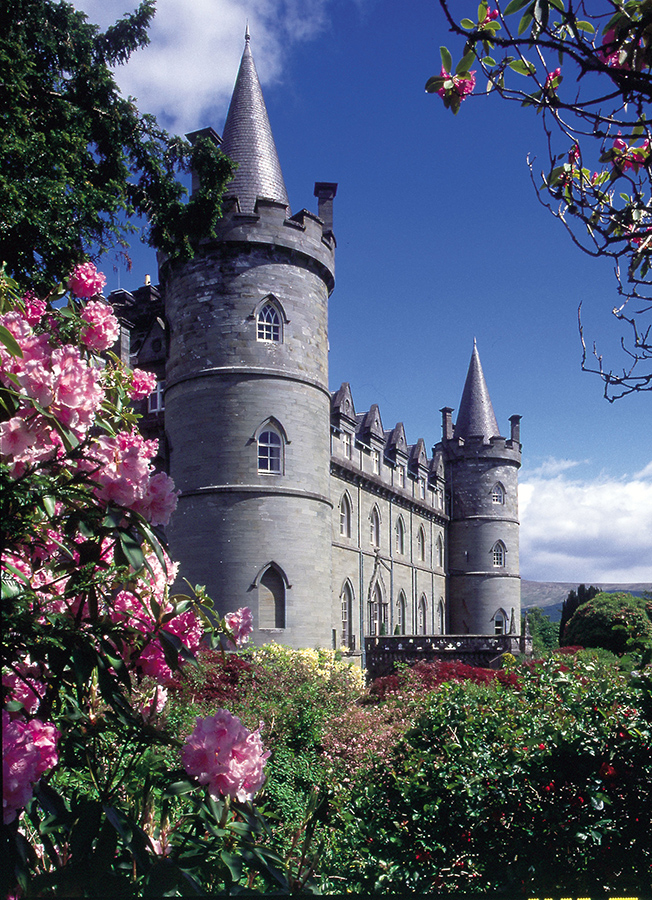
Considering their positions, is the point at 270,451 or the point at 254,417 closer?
the point at 254,417

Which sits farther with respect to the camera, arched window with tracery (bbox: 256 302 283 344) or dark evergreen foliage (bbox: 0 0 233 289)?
arched window with tracery (bbox: 256 302 283 344)

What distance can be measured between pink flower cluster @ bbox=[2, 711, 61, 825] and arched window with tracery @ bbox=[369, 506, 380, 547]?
29.3m

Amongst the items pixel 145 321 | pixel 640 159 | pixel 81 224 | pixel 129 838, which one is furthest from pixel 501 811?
pixel 145 321

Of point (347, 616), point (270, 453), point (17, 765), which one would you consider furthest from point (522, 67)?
point (347, 616)

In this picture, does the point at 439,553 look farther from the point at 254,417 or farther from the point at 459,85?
the point at 459,85

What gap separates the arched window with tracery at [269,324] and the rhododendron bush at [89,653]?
1791 cm

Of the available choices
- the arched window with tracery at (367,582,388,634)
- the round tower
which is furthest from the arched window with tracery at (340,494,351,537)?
the round tower

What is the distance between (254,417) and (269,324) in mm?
2799

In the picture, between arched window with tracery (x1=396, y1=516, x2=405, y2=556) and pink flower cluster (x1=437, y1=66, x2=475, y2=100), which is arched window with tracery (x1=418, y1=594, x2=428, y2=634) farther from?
pink flower cluster (x1=437, y1=66, x2=475, y2=100)

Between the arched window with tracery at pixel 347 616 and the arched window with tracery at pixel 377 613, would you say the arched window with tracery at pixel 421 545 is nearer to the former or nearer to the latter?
the arched window with tracery at pixel 377 613

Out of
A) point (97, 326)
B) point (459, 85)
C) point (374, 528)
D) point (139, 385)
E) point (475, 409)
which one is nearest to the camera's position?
point (97, 326)

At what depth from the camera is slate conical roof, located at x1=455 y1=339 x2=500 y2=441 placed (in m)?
43.7

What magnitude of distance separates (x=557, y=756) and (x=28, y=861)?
3.45 m

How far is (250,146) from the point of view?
2238 cm
